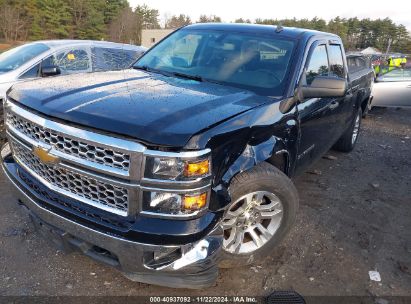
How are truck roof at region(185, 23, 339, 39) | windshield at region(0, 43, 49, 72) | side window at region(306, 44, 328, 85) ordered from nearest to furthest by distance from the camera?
side window at region(306, 44, 328, 85) < truck roof at region(185, 23, 339, 39) < windshield at region(0, 43, 49, 72)

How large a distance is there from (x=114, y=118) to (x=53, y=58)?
4.46m

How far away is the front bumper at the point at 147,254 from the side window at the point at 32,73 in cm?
385

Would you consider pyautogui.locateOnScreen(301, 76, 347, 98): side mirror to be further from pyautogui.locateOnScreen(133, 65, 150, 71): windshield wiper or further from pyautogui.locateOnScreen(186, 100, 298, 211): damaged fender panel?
pyautogui.locateOnScreen(133, 65, 150, 71): windshield wiper

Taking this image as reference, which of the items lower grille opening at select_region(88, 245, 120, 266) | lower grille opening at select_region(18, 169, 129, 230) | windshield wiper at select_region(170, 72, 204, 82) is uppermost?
windshield wiper at select_region(170, 72, 204, 82)

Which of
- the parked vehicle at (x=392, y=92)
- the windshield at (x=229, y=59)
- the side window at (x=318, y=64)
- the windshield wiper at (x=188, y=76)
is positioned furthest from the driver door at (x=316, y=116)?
the parked vehicle at (x=392, y=92)

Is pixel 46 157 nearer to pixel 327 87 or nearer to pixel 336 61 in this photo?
pixel 327 87

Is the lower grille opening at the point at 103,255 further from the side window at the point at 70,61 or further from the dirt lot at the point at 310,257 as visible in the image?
the side window at the point at 70,61

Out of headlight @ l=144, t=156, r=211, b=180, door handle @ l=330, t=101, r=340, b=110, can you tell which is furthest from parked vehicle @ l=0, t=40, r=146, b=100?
headlight @ l=144, t=156, r=211, b=180

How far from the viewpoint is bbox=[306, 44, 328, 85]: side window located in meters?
3.75

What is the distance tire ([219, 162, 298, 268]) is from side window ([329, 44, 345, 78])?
2120 millimetres

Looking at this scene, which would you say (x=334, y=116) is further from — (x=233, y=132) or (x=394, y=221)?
(x=233, y=132)

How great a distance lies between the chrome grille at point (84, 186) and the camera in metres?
2.35

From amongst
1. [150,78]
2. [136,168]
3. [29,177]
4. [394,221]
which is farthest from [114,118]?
[394,221]

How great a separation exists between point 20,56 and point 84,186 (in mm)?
4607
